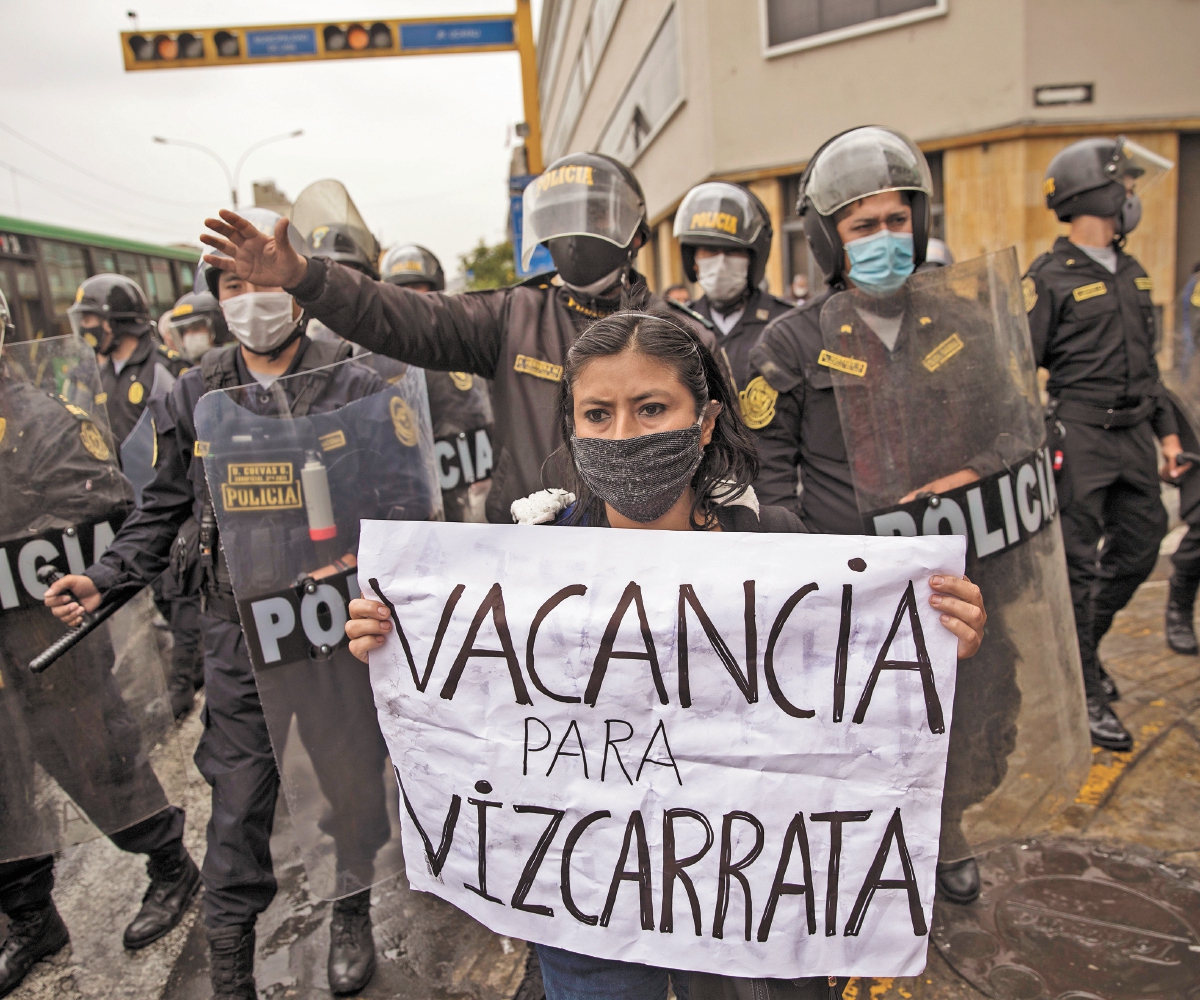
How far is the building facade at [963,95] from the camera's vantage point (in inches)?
413

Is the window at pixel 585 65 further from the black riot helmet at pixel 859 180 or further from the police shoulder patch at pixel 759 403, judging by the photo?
the police shoulder patch at pixel 759 403

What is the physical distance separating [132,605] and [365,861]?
3.67ft

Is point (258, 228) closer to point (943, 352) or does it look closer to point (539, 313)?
point (539, 313)

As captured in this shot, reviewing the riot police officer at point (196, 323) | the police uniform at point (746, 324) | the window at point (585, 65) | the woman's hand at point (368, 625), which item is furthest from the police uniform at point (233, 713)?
the window at point (585, 65)

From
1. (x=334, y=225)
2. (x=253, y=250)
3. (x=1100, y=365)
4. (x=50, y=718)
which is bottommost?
(x=50, y=718)

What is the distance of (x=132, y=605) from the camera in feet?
8.96

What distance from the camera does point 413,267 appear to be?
19.3ft

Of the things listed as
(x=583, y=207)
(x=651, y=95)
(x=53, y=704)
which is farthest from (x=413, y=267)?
(x=651, y=95)

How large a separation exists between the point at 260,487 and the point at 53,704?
1071 millimetres

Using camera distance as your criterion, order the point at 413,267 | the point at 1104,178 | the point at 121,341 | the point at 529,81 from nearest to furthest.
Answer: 1. the point at 1104,178
2. the point at 121,341
3. the point at 413,267
4. the point at 529,81

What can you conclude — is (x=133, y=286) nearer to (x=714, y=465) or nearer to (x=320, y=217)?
(x=320, y=217)

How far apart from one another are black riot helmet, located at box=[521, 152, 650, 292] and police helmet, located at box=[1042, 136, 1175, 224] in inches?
77.5

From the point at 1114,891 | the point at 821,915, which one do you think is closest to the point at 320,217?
the point at 821,915

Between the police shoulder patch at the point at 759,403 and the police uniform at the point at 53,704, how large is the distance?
2047 mm
